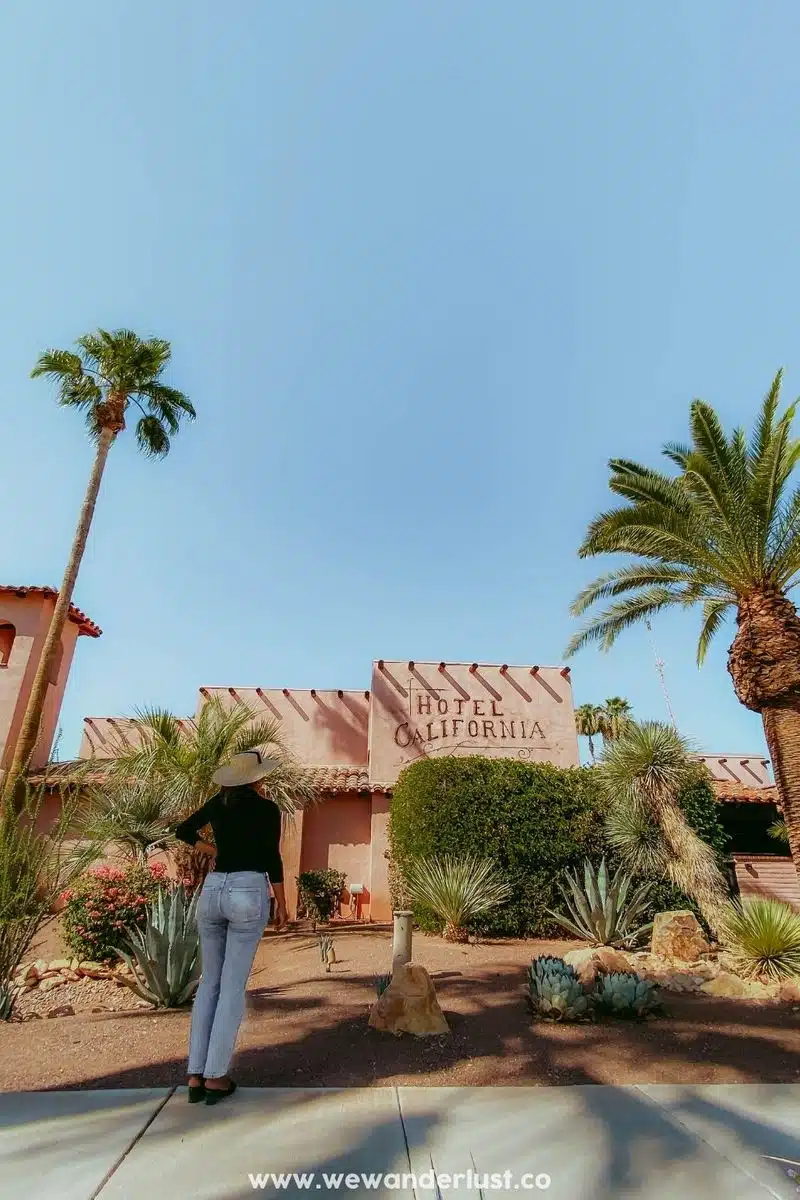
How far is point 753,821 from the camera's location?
16.5 m

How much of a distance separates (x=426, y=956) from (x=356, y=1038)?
423cm

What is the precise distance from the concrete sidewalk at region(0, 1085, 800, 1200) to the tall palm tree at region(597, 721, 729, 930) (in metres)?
8.42

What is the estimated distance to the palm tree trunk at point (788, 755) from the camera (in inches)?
352

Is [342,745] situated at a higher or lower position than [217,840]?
higher

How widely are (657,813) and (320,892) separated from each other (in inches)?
276

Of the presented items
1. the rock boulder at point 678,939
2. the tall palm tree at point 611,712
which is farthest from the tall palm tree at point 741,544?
the tall palm tree at point 611,712

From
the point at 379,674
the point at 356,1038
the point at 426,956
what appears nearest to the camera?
A: the point at 356,1038

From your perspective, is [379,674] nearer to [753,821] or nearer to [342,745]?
[342,745]

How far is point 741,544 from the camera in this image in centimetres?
1008

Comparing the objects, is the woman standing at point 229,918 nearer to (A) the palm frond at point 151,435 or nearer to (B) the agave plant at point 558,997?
(B) the agave plant at point 558,997

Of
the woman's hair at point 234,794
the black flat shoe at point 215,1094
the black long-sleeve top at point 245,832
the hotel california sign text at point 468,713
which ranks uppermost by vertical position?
the hotel california sign text at point 468,713

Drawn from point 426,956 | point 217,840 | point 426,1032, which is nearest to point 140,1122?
point 217,840

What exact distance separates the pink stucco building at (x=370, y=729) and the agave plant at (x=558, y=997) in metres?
9.99

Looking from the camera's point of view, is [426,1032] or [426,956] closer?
[426,1032]
